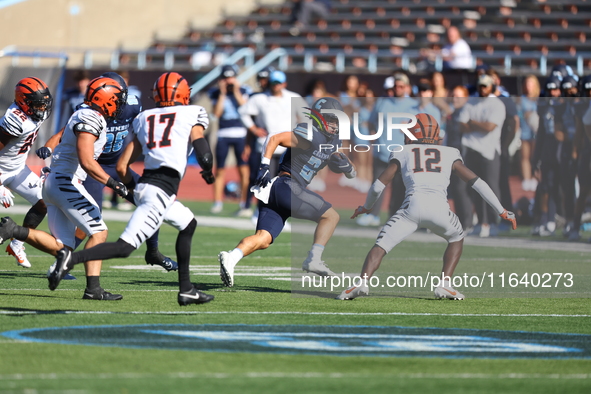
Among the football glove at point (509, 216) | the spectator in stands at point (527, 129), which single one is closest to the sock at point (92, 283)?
the football glove at point (509, 216)

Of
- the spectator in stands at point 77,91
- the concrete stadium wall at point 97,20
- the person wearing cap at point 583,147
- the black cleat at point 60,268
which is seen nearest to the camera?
the black cleat at point 60,268

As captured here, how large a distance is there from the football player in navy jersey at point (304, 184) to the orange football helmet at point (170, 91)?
1129 mm

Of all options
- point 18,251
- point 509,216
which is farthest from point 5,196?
point 509,216

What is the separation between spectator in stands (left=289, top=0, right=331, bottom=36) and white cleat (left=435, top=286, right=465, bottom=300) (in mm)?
22212

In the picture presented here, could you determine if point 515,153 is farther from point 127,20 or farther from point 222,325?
point 127,20

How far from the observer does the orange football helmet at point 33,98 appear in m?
8.22

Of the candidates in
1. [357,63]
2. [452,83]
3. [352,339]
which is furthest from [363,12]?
[352,339]

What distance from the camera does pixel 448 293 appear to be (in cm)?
759

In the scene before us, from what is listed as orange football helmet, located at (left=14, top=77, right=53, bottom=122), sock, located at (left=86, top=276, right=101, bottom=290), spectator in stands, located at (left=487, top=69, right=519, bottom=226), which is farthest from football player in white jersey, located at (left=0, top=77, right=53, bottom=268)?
spectator in stands, located at (left=487, top=69, right=519, bottom=226)

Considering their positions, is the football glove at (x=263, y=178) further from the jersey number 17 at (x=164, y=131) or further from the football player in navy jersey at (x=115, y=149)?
the jersey number 17 at (x=164, y=131)

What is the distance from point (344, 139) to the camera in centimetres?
767

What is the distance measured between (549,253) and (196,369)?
5.47m

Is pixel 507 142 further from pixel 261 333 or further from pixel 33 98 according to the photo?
pixel 33 98

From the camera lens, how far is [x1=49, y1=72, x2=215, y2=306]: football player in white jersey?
6.39 m
